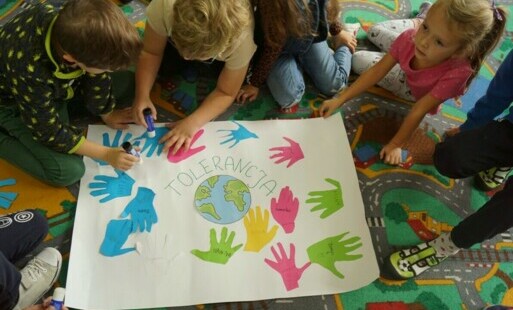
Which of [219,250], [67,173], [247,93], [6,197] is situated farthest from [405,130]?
[6,197]

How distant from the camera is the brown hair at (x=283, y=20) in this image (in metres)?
0.87

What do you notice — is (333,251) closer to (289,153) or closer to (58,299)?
(289,153)

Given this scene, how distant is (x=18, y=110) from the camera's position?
914 millimetres

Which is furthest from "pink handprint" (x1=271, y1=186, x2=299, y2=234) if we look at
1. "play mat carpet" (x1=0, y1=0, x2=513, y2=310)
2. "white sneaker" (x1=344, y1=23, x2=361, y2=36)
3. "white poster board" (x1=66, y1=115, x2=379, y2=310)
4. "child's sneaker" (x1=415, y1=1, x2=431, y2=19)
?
"child's sneaker" (x1=415, y1=1, x2=431, y2=19)

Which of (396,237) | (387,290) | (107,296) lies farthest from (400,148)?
(107,296)

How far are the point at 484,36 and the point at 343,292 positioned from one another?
0.56 metres

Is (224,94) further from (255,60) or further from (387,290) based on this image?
(387,290)

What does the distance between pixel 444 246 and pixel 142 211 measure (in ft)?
2.00

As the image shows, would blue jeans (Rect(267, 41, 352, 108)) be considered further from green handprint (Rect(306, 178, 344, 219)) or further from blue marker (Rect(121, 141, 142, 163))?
blue marker (Rect(121, 141, 142, 163))

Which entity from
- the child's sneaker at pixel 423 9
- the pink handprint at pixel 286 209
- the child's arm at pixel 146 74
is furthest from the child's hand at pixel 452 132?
the child's arm at pixel 146 74

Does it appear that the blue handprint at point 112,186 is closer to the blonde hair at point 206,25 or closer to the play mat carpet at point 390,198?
the play mat carpet at point 390,198

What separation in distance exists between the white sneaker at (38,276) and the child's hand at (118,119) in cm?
29

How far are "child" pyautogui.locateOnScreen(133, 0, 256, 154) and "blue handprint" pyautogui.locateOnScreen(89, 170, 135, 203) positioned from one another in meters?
0.11

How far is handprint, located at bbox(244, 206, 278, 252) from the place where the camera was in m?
0.89
